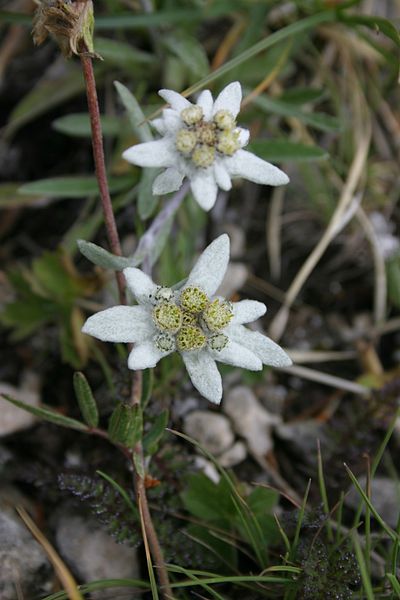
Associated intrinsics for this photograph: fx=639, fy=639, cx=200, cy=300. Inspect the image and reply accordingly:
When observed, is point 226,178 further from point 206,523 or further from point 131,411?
point 206,523

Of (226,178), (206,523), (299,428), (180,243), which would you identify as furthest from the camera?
(299,428)

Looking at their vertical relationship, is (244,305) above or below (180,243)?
below

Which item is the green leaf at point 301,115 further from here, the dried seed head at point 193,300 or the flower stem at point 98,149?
the dried seed head at point 193,300

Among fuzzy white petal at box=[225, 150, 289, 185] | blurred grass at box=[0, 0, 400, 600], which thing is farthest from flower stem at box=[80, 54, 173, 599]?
blurred grass at box=[0, 0, 400, 600]

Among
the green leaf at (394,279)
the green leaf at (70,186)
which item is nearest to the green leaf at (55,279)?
the green leaf at (70,186)

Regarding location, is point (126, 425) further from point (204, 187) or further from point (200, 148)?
point (200, 148)

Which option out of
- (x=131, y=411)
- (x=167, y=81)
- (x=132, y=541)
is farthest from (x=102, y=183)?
(x=167, y=81)

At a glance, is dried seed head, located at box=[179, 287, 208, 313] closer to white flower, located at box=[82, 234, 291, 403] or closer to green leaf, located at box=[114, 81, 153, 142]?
white flower, located at box=[82, 234, 291, 403]
